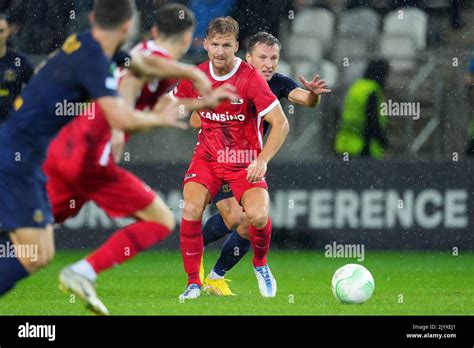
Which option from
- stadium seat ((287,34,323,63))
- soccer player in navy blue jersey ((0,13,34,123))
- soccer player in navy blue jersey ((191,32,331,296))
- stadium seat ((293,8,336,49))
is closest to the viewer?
soccer player in navy blue jersey ((191,32,331,296))

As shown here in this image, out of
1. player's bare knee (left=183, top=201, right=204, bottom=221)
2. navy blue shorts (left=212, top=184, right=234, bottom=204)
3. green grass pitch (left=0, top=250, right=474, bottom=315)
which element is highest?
navy blue shorts (left=212, top=184, right=234, bottom=204)

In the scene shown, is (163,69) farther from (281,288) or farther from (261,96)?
(281,288)

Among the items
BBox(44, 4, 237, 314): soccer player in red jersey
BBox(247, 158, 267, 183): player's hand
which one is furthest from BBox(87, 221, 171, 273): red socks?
BBox(247, 158, 267, 183): player's hand

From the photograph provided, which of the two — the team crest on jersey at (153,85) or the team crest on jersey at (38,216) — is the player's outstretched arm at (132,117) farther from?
the team crest on jersey at (153,85)

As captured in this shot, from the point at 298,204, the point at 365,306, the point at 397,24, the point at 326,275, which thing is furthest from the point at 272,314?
the point at 397,24

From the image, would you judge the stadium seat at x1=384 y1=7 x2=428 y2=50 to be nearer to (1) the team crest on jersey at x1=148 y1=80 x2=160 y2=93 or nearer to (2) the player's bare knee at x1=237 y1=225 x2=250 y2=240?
(2) the player's bare knee at x1=237 y1=225 x2=250 y2=240

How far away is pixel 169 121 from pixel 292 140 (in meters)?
6.43

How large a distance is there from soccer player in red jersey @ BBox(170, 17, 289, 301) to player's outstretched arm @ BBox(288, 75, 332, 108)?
0.94ft

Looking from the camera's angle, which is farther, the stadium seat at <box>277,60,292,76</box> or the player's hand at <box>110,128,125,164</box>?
the stadium seat at <box>277,60,292,76</box>

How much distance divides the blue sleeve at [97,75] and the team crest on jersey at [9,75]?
465 centimetres

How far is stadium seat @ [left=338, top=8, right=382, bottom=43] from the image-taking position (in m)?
13.5

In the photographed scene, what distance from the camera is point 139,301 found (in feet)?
30.2

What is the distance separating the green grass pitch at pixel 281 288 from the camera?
8656 millimetres

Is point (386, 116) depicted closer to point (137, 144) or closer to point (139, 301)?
point (137, 144)
